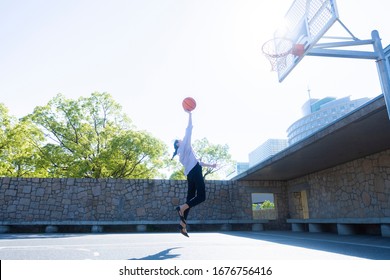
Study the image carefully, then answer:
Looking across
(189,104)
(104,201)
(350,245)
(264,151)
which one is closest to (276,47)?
(189,104)

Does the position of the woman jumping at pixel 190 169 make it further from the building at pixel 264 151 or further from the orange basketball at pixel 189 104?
the building at pixel 264 151

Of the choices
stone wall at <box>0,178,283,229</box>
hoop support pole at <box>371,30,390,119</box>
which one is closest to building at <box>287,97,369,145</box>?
stone wall at <box>0,178,283,229</box>

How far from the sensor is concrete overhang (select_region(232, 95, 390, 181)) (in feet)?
19.8

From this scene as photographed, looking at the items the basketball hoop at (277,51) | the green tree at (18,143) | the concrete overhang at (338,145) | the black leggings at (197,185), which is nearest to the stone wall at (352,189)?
the concrete overhang at (338,145)

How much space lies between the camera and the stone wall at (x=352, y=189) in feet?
28.9

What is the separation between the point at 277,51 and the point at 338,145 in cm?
378

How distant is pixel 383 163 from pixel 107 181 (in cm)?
1047

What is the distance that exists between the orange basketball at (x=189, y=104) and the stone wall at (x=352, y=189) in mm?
7258

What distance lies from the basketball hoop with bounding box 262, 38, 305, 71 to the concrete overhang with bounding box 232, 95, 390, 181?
1.88 meters

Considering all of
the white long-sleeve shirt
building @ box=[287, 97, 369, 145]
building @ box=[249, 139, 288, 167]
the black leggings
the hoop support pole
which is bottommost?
the black leggings

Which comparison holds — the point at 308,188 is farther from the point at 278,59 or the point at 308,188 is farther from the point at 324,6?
the point at 324,6

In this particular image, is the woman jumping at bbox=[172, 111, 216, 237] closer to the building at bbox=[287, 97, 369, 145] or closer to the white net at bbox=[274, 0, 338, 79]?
the white net at bbox=[274, 0, 338, 79]

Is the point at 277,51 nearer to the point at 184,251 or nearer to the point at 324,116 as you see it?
the point at 184,251

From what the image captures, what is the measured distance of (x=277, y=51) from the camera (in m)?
6.06
